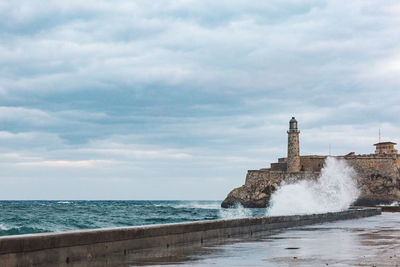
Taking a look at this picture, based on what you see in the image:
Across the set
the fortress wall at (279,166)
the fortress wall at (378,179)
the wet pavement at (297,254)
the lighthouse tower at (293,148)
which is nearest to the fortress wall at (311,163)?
the lighthouse tower at (293,148)

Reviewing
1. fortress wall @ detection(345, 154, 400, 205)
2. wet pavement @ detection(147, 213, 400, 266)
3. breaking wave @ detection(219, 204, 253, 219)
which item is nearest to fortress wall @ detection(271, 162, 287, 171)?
breaking wave @ detection(219, 204, 253, 219)

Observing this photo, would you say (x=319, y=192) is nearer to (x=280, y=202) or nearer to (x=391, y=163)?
(x=391, y=163)

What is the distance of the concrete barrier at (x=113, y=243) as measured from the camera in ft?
24.4

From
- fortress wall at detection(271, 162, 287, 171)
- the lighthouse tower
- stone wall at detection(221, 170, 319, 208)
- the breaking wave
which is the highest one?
the lighthouse tower

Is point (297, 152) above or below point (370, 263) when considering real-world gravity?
above

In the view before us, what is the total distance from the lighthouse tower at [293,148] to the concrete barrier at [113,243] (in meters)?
86.7

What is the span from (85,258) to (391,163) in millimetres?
98899

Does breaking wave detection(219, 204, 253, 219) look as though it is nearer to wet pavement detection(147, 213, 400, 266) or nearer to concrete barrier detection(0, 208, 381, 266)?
concrete barrier detection(0, 208, 381, 266)

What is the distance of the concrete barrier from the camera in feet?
24.4

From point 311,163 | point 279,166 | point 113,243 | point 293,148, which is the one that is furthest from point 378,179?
point 113,243

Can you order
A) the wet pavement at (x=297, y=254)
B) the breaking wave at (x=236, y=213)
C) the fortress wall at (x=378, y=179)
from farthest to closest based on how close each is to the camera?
1. the fortress wall at (x=378, y=179)
2. the breaking wave at (x=236, y=213)
3. the wet pavement at (x=297, y=254)

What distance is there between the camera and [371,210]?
102 feet

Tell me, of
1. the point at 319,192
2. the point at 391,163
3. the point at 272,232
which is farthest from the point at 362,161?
the point at 272,232

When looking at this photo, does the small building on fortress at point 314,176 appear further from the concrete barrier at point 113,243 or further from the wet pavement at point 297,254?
the wet pavement at point 297,254
